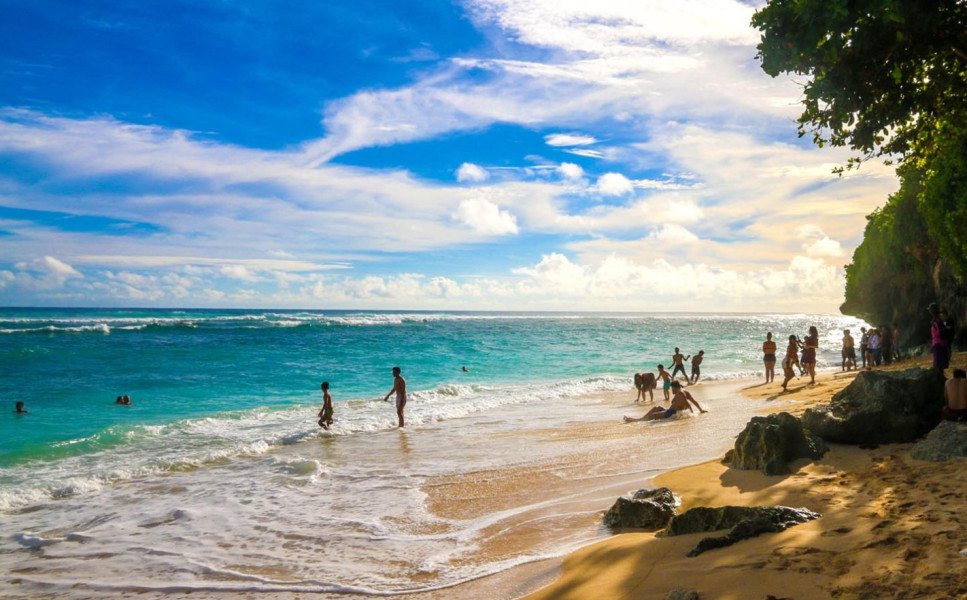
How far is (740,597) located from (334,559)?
4.83 metres

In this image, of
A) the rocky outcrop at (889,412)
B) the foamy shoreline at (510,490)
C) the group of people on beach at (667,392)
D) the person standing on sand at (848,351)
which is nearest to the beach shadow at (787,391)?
the foamy shoreline at (510,490)

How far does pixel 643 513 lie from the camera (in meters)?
7.09

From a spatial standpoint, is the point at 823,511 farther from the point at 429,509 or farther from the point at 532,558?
the point at 429,509

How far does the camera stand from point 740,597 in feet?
14.3

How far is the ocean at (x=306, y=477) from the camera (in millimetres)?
7016

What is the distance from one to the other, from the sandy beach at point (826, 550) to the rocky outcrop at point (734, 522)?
10 cm

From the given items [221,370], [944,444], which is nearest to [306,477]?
[944,444]

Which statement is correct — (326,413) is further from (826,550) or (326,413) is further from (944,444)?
(944,444)

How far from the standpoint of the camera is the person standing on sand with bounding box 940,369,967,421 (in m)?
8.52

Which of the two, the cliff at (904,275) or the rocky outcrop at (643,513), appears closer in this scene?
the rocky outcrop at (643,513)

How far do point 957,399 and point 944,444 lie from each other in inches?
62.7

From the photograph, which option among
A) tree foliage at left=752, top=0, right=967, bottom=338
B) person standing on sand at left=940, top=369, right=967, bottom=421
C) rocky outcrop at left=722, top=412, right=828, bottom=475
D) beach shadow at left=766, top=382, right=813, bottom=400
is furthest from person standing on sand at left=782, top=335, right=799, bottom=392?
rocky outcrop at left=722, top=412, right=828, bottom=475

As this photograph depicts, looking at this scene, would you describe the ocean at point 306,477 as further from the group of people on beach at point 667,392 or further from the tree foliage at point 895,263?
the tree foliage at point 895,263

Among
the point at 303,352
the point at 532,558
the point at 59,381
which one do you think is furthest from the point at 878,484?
the point at 303,352
